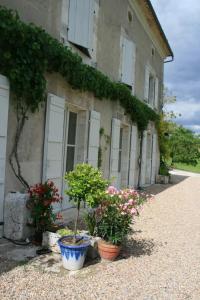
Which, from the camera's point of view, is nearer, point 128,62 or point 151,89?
point 128,62

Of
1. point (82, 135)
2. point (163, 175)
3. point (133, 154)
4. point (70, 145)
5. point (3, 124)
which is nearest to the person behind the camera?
point (3, 124)

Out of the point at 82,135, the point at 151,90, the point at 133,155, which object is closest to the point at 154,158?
the point at 151,90

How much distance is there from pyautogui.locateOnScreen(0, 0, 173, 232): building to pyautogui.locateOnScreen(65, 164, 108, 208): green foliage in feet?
3.69

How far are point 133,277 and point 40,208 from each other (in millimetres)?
1511

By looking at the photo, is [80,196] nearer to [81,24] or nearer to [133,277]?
[133,277]

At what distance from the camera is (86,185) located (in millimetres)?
4051

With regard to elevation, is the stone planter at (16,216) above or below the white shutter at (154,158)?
below

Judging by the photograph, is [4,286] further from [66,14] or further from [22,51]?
[66,14]

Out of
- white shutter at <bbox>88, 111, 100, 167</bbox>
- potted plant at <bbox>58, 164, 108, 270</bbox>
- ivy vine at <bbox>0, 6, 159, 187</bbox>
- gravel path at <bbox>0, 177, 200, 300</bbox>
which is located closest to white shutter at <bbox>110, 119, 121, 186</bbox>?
white shutter at <bbox>88, 111, 100, 167</bbox>

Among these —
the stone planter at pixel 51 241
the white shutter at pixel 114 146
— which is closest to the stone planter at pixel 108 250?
the stone planter at pixel 51 241

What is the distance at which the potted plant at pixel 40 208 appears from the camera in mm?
4617

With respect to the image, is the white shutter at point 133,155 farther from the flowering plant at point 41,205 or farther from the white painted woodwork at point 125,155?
the flowering plant at point 41,205

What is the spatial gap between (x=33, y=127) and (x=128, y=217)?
203 cm

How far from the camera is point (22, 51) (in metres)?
4.75
